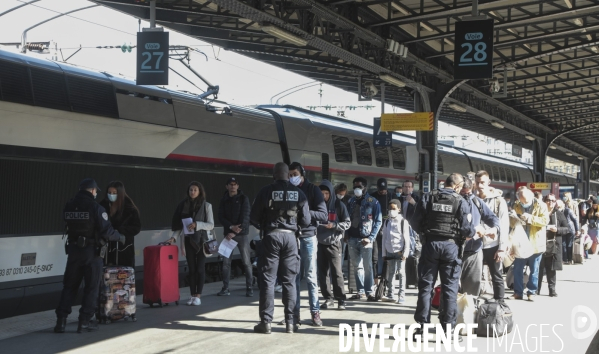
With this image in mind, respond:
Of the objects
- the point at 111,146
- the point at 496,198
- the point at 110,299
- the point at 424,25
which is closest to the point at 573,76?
the point at 424,25

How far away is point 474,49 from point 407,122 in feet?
22.1

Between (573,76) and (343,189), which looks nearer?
(343,189)

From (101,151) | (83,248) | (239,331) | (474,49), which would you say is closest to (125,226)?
(83,248)

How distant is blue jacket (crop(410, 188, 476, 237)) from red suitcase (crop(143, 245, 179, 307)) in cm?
352

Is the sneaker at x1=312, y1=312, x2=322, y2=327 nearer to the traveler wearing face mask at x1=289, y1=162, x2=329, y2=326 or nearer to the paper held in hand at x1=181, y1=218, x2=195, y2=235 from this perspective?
the traveler wearing face mask at x1=289, y1=162, x2=329, y2=326

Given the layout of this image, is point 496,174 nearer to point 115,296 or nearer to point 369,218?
point 369,218

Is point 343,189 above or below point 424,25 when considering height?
below

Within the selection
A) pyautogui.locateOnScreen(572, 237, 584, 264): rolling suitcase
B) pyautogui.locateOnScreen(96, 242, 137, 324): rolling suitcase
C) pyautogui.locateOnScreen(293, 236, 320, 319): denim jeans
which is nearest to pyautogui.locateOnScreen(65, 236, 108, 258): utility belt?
pyautogui.locateOnScreen(96, 242, 137, 324): rolling suitcase

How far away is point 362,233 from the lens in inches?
432

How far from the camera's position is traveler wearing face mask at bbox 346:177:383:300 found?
432 inches

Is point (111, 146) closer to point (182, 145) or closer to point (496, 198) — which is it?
point (182, 145)

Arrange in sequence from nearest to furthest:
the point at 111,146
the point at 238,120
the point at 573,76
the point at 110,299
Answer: the point at 110,299, the point at 111,146, the point at 238,120, the point at 573,76

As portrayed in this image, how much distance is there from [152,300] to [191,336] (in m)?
2.20

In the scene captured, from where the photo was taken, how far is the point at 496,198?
10219mm
